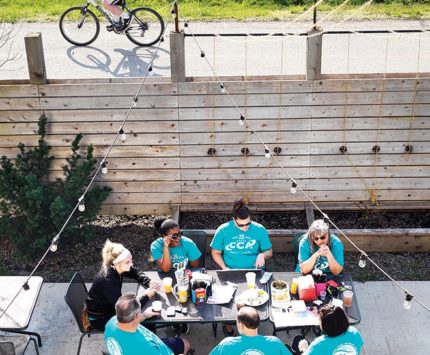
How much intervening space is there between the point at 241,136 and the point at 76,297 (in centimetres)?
294

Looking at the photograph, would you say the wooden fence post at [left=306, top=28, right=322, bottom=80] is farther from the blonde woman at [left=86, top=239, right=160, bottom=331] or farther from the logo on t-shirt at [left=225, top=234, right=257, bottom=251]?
the blonde woman at [left=86, top=239, right=160, bottom=331]

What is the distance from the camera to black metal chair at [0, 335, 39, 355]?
222 inches

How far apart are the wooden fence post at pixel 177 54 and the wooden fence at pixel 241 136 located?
0.11 m

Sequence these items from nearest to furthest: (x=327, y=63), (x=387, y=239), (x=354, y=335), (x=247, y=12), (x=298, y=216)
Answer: (x=354, y=335), (x=387, y=239), (x=298, y=216), (x=327, y=63), (x=247, y=12)

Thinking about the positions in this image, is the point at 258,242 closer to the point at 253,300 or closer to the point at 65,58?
the point at 253,300

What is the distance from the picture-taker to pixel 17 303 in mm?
5973

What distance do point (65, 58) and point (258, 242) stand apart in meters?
5.08

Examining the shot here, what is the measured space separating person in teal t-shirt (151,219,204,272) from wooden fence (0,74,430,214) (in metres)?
1.61

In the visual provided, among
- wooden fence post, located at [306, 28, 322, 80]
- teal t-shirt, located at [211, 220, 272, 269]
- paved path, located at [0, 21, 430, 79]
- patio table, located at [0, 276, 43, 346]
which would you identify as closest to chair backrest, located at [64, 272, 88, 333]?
patio table, located at [0, 276, 43, 346]

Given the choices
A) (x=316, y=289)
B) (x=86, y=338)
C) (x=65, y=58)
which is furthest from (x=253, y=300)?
(x=65, y=58)

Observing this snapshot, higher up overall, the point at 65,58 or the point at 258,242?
the point at 65,58

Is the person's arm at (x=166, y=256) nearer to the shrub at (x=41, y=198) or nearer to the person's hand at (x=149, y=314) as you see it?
the person's hand at (x=149, y=314)

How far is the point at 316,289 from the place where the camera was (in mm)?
5922

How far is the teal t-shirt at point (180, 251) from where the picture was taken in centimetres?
642
